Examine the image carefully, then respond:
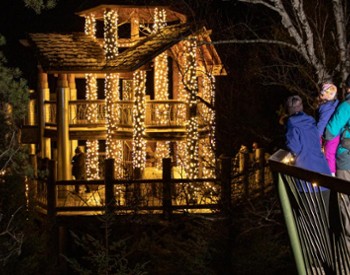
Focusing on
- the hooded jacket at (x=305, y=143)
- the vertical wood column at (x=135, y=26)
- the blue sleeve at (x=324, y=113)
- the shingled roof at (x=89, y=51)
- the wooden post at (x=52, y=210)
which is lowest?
the wooden post at (x=52, y=210)

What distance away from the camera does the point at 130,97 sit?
68.0 ft

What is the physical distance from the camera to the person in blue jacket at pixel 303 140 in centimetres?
655

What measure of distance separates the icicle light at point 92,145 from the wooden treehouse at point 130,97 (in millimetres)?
27

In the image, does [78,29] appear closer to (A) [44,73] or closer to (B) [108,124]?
(A) [44,73]

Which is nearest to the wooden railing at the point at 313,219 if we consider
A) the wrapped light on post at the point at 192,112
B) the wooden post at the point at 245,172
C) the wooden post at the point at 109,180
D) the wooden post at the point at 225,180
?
the wooden post at the point at 225,180

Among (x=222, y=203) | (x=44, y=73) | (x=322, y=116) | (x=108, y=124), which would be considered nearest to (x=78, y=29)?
(x=44, y=73)

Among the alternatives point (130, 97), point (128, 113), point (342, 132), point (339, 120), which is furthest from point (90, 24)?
point (339, 120)

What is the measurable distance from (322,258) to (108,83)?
15.7 metres

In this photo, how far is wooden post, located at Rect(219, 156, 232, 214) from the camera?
15315 millimetres

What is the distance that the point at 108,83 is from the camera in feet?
63.5

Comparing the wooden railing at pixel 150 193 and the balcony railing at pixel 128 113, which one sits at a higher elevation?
the balcony railing at pixel 128 113

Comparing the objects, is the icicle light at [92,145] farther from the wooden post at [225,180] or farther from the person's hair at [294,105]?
the person's hair at [294,105]

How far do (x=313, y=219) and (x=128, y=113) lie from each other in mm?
15668

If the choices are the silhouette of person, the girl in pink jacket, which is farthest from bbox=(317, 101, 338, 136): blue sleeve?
the silhouette of person
